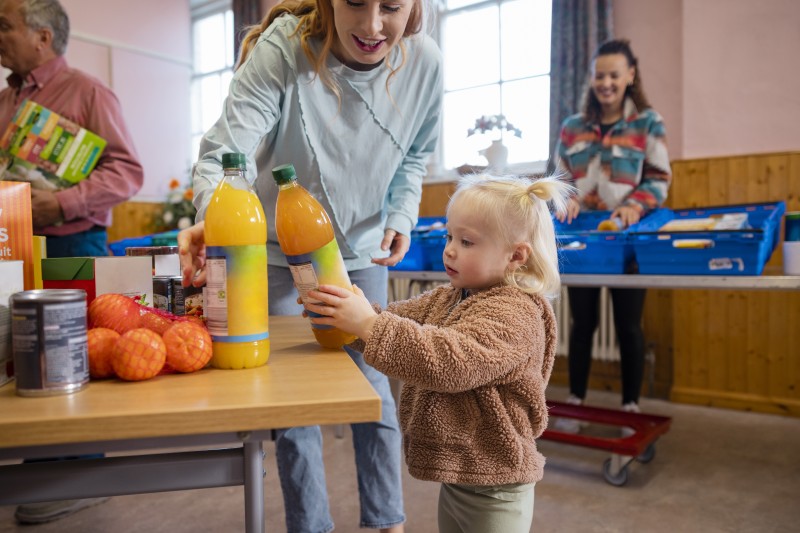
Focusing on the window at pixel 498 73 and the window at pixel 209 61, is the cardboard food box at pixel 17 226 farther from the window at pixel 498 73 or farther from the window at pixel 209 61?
the window at pixel 209 61

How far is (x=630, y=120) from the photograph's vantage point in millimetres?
2789

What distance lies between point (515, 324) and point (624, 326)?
206 cm

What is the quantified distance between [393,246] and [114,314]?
0.69 m

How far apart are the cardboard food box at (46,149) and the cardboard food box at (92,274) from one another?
926 mm

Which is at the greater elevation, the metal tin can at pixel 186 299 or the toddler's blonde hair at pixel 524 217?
the toddler's blonde hair at pixel 524 217

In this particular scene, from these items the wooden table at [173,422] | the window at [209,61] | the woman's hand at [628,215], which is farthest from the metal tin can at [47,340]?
the window at [209,61]

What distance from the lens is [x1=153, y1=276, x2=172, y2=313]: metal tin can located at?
43.6 inches

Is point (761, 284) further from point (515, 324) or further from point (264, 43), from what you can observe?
point (264, 43)

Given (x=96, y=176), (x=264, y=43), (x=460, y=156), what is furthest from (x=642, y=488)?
(x=460, y=156)

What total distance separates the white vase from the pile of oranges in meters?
2.54

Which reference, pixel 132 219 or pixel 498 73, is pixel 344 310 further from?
pixel 132 219

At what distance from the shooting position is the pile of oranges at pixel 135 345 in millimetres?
754

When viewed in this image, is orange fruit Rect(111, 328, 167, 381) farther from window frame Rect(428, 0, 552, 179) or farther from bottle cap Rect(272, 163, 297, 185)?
window frame Rect(428, 0, 552, 179)

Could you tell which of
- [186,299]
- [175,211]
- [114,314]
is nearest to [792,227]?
[186,299]
